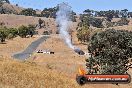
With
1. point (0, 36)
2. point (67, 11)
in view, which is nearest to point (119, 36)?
point (67, 11)

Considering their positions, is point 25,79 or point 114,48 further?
point 114,48

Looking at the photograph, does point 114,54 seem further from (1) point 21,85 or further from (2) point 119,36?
(1) point 21,85

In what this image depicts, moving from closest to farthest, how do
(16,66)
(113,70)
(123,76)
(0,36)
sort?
(123,76) < (16,66) < (113,70) < (0,36)

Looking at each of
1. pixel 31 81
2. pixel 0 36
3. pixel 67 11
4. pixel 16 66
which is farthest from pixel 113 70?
pixel 0 36

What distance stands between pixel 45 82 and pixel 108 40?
3653 cm

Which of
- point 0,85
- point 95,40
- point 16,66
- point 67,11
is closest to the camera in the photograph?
point 0,85

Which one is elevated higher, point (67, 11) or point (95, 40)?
point (67, 11)

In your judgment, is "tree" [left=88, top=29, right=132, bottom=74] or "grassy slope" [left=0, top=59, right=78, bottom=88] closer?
"grassy slope" [left=0, top=59, right=78, bottom=88]

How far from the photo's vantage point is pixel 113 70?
6644 cm

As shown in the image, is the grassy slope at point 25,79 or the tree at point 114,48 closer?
the grassy slope at point 25,79

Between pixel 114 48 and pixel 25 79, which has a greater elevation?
pixel 25 79

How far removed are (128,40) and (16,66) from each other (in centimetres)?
3371

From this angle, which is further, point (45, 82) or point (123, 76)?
point (45, 82)

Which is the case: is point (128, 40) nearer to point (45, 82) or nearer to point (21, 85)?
point (45, 82)
